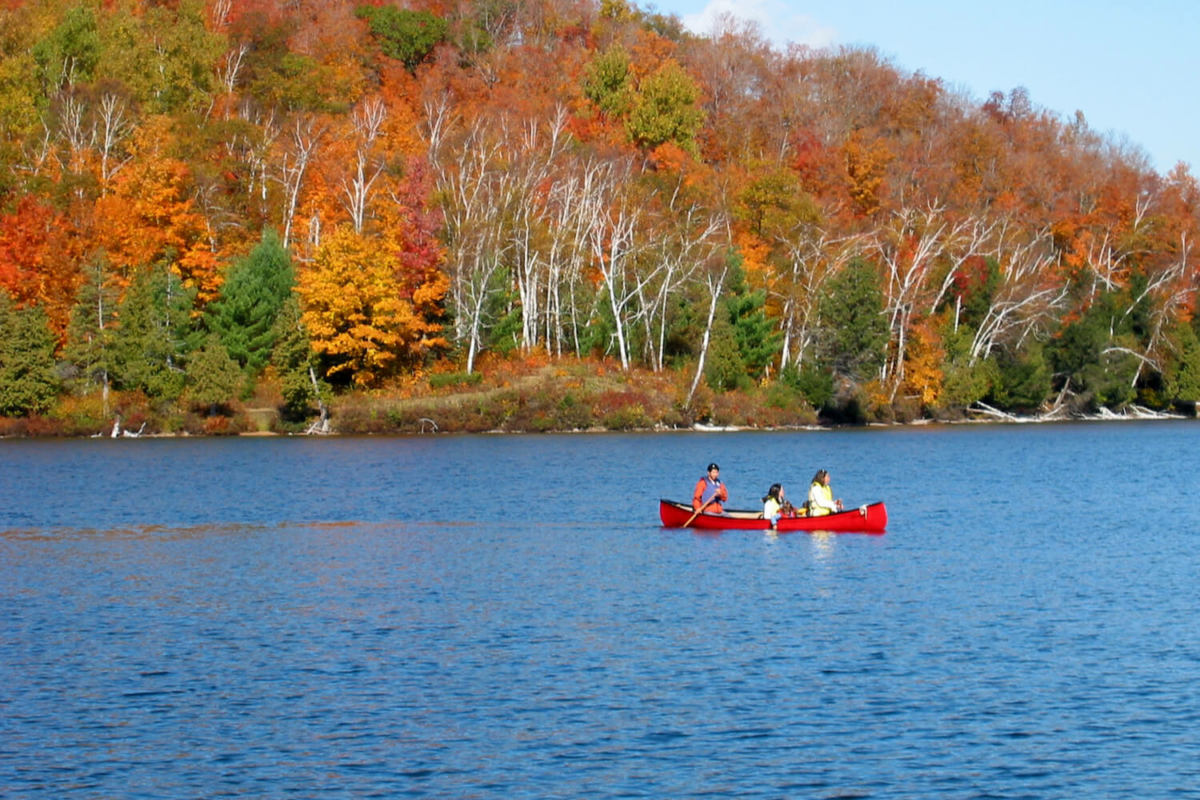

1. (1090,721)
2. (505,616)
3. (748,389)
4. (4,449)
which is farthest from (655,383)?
(1090,721)

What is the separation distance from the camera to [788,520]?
3934cm

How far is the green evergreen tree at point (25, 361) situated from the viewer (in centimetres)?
7756

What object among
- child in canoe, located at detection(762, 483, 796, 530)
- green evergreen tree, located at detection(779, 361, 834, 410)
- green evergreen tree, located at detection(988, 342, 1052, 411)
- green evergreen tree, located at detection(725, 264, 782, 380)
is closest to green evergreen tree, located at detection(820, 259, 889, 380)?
green evergreen tree, located at detection(779, 361, 834, 410)

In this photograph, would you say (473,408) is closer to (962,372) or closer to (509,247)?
(509,247)

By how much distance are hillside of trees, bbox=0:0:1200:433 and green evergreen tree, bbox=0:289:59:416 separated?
0.49 ft

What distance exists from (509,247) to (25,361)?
2687cm

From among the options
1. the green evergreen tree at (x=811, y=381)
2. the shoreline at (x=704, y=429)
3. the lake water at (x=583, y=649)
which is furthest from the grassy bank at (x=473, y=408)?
the lake water at (x=583, y=649)

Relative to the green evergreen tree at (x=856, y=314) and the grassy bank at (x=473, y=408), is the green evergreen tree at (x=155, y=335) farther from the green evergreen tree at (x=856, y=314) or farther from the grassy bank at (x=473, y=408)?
the green evergreen tree at (x=856, y=314)

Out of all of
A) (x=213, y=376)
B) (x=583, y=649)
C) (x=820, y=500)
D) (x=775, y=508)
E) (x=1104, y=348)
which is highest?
(x=1104, y=348)

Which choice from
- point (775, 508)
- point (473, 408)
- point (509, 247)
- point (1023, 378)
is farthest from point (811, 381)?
point (775, 508)

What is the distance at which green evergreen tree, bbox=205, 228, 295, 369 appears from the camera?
82.5m

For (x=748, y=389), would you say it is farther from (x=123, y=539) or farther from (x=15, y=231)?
(x=123, y=539)

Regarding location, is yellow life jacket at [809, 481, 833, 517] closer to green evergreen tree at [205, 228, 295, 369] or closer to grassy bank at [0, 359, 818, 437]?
grassy bank at [0, 359, 818, 437]

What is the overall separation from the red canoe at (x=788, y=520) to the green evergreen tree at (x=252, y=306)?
47150mm
